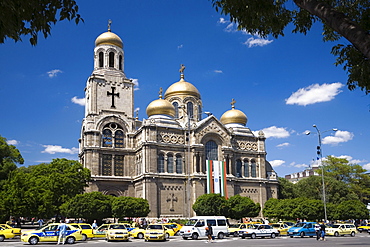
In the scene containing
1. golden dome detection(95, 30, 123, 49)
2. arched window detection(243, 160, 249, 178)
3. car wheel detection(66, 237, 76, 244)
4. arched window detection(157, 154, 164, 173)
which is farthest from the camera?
arched window detection(243, 160, 249, 178)

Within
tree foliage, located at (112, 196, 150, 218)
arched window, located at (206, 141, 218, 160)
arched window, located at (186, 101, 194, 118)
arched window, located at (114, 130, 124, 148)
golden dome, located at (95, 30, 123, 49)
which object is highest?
golden dome, located at (95, 30, 123, 49)

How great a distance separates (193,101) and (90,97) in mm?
17998

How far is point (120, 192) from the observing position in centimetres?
6084

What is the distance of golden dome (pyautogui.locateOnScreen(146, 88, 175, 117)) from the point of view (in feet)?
212

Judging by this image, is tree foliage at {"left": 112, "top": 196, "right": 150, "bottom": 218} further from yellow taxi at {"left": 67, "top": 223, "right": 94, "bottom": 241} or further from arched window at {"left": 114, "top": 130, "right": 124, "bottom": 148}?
yellow taxi at {"left": 67, "top": 223, "right": 94, "bottom": 241}

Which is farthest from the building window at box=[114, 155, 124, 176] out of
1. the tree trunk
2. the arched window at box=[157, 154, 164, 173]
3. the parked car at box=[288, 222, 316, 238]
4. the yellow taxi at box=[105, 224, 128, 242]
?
the tree trunk

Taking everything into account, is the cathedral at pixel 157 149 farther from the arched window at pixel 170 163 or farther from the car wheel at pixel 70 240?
the car wheel at pixel 70 240

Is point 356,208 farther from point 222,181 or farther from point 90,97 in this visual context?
point 90,97

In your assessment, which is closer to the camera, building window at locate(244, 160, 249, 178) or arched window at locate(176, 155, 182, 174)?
arched window at locate(176, 155, 182, 174)

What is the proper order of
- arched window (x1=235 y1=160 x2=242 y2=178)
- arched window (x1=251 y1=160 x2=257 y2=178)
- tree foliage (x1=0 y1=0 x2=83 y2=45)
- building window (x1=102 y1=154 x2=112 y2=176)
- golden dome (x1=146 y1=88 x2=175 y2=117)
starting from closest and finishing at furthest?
1. tree foliage (x1=0 y1=0 x2=83 y2=45)
2. building window (x1=102 y1=154 x2=112 y2=176)
3. golden dome (x1=146 y1=88 x2=175 y2=117)
4. arched window (x1=235 y1=160 x2=242 y2=178)
5. arched window (x1=251 y1=160 x2=257 y2=178)

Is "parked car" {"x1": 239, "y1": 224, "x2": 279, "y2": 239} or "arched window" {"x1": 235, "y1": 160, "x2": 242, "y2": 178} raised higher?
"arched window" {"x1": 235, "y1": 160, "x2": 242, "y2": 178}

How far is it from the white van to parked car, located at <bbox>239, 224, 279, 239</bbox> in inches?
91.8

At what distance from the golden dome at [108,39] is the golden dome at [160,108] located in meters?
11.3

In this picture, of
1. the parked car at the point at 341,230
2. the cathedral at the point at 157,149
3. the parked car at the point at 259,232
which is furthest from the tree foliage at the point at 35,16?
the cathedral at the point at 157,149
